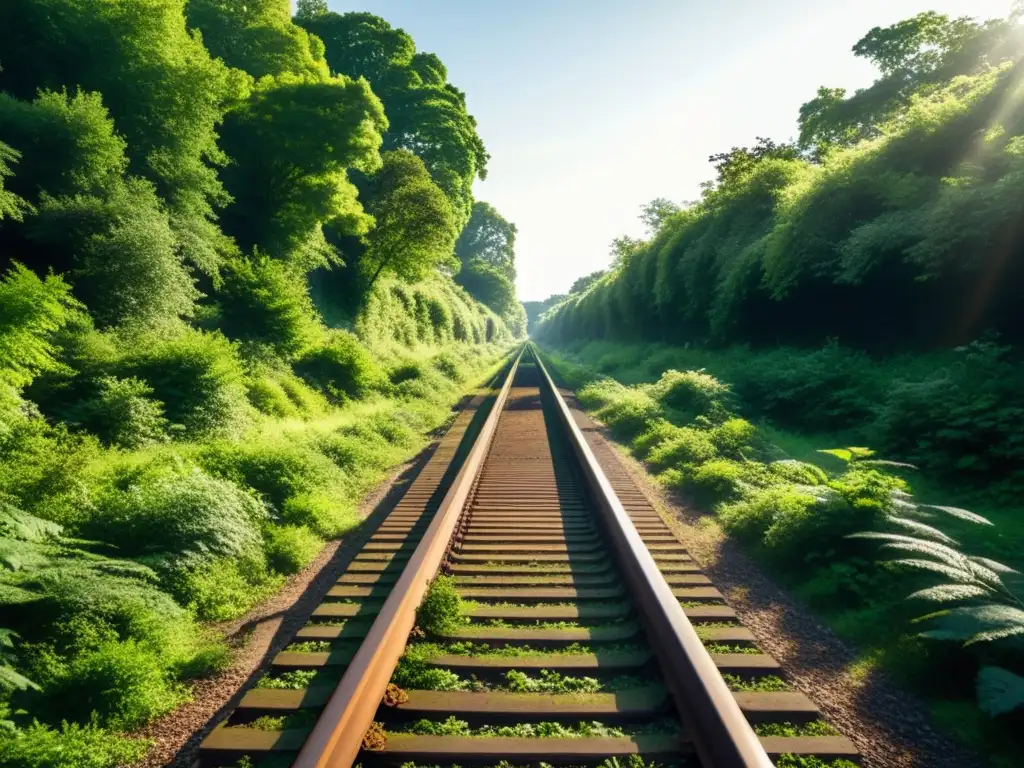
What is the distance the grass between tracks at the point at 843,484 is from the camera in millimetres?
2949

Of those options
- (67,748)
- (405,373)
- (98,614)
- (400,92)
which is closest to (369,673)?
(67,748)

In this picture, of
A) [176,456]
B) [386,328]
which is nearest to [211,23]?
[386,328]

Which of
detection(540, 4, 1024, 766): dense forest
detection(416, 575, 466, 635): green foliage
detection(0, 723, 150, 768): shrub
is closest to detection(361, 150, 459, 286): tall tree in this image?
detection(540, 4, 1024, 766): dense forest

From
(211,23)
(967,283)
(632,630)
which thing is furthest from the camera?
(211,23)

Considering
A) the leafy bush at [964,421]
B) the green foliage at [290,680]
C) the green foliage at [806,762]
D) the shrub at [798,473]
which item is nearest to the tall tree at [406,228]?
the shrub at [798,473]

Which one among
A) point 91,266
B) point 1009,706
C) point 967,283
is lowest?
point 1009,706

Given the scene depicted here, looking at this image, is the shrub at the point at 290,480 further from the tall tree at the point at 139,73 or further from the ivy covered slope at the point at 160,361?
the tall tree at the point at 139,73

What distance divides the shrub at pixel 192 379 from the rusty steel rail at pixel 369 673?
5146 mm

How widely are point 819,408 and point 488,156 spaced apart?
115ft

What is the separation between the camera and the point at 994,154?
25.6 feet

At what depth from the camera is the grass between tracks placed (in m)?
2.95

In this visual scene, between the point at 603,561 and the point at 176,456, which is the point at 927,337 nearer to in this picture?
the point at 603,561

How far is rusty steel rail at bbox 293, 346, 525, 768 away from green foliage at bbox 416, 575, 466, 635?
6 cm

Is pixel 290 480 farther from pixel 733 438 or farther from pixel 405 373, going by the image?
pixel 405 373
